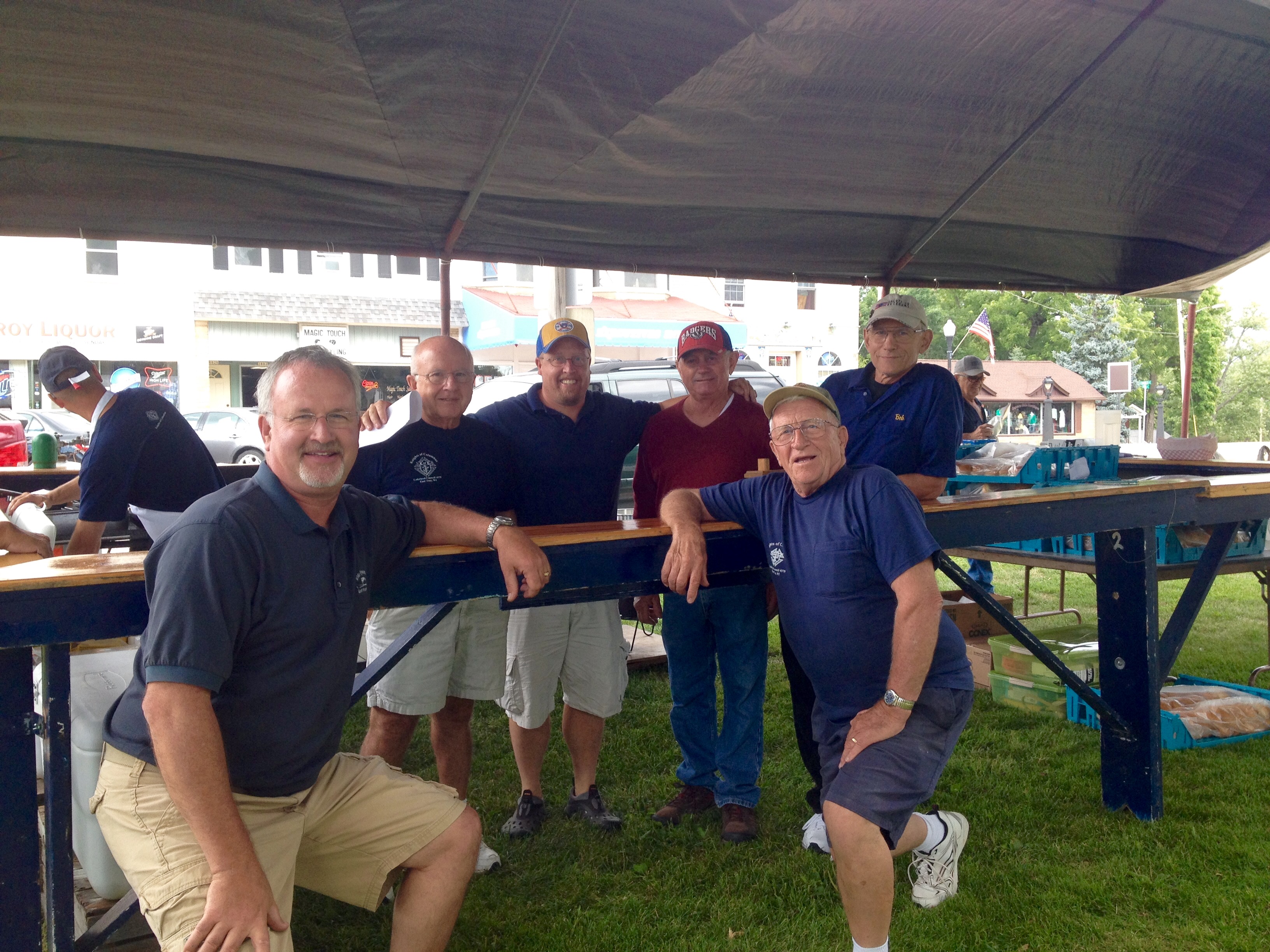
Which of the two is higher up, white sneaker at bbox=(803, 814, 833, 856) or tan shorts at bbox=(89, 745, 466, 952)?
tan shorts at bbox=(89, 745, 466, 952)

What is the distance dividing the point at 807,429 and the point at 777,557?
392mm

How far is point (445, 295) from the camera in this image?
183 inches

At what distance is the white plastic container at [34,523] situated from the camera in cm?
308

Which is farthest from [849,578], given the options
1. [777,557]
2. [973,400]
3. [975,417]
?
[973,400]

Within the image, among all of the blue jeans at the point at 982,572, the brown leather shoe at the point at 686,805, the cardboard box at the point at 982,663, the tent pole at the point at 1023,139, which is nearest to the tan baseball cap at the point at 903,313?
the tent pole at the point at 1023,139

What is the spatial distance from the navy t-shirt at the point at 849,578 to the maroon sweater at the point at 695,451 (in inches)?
31.7

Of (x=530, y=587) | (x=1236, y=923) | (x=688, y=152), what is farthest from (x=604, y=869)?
(x=688, y=152)

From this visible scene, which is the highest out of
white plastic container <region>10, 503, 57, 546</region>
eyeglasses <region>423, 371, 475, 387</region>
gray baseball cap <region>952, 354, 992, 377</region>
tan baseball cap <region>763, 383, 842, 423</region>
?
gray baseball cap <region>952, 354, 992, 377</region>

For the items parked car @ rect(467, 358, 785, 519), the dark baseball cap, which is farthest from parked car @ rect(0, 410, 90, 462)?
the dark baseball cap

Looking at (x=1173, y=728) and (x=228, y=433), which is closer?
(x=1173, y=728)

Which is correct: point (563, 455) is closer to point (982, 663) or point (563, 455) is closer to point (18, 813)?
point (18, 813)

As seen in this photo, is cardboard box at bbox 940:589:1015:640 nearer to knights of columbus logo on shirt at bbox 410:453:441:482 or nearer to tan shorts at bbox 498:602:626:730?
tan shorts at bbox 498:602:626:730

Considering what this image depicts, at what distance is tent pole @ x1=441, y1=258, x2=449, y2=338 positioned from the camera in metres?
4.54

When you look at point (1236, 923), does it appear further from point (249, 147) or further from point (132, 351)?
point (132, 351)
